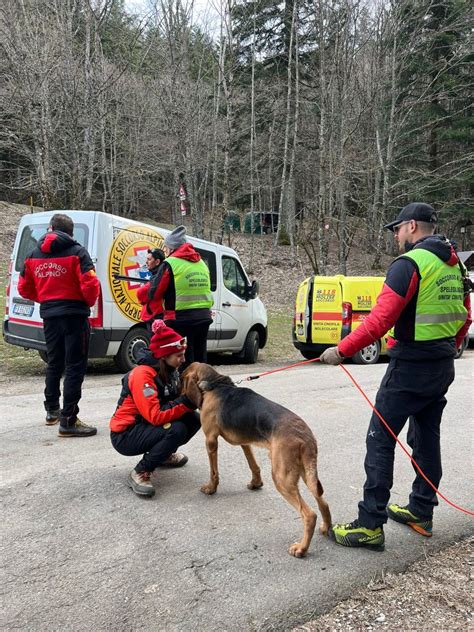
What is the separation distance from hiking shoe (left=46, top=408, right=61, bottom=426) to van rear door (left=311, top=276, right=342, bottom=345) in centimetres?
620

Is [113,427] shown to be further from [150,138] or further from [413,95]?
[413,95]

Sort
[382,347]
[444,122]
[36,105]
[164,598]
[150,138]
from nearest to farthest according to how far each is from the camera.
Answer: [164,598], [382,347], [36,105], [150,138], [444,122]

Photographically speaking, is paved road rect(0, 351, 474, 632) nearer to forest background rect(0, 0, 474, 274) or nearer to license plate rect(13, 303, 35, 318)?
license plate rect(13, 303, 35, 318)

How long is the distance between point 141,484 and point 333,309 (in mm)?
7220

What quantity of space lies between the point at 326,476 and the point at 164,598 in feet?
6.36

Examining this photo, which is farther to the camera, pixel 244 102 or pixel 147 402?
pixel 244 102

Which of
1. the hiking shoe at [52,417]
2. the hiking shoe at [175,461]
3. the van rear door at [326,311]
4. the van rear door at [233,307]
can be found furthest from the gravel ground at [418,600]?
the van rear door at [326,311]

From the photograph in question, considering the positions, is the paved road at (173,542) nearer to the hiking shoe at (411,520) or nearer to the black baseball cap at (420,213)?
the hiking shoe at (411,520)

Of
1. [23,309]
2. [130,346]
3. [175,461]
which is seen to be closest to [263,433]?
[175,461]

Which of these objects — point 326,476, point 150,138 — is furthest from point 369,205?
point 326,476

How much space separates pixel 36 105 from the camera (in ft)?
45.2

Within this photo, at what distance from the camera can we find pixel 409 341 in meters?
2.86

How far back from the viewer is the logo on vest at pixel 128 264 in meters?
7.59

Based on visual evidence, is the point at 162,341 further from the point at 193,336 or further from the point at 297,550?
the point at 193,336
